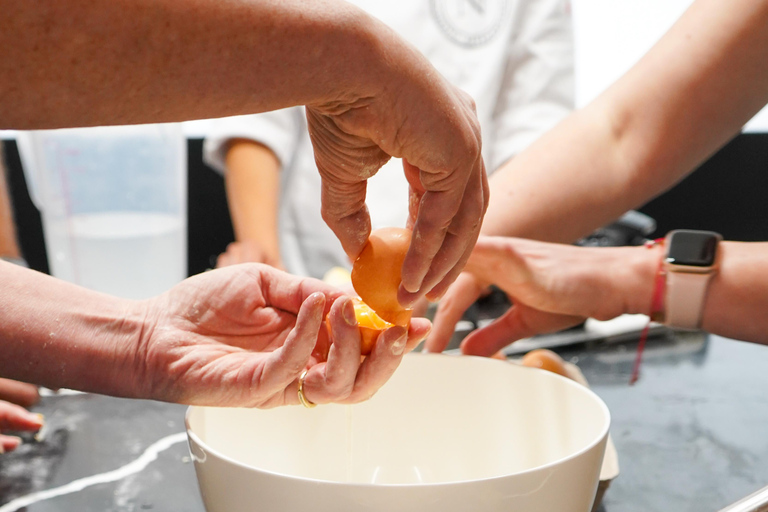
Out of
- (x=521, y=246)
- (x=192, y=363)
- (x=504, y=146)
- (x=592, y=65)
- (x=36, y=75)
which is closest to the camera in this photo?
(x=36, y=75)

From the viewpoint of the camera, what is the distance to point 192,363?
29.5 inches

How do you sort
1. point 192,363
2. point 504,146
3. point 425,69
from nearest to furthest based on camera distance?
point 425,69 < point 192,363 < point 504,146

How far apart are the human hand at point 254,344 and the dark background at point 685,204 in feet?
6.38

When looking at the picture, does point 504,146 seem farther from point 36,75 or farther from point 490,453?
point 36,75

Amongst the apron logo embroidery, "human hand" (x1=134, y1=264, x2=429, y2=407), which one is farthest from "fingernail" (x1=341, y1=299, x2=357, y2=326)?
the apron logo embroidery

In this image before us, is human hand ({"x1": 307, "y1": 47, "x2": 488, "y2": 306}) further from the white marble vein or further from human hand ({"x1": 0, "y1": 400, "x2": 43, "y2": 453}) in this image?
human hand ({"x1": 0, "y1": 400, "x2": 43, "y2": 453})

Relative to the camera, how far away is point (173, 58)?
43cm

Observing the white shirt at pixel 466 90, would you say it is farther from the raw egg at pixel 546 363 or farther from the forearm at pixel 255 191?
the raw egg at pixel 546 363

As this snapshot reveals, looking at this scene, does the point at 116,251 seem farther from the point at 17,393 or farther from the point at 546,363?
the point at 546,363

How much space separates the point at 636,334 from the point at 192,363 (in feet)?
2.82

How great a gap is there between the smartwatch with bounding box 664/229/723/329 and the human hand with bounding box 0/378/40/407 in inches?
38.7

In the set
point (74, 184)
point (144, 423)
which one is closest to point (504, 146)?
point (74, 184)

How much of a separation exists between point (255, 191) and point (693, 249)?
44.5 inches

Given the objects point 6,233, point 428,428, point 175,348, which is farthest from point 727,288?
point 6,233
